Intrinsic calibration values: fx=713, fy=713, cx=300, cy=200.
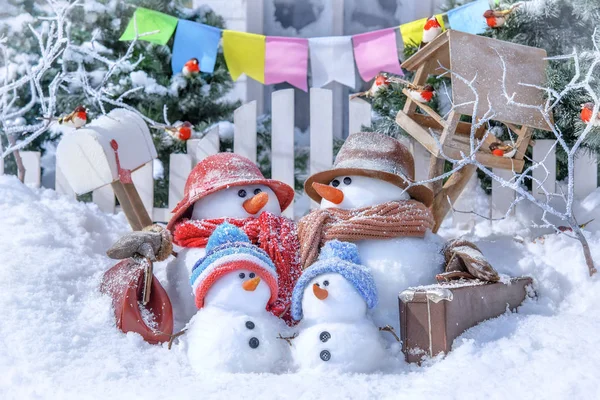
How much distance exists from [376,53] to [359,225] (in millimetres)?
1499

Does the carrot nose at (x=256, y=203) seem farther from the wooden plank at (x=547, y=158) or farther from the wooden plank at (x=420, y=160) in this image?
the wooden plank at (x=547, y=158)

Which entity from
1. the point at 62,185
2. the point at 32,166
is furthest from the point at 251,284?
the point at 32,166

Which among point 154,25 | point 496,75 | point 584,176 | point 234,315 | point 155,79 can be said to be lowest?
point 234,315

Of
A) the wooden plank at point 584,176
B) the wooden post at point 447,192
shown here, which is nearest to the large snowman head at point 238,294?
the wooden post at point 447,192

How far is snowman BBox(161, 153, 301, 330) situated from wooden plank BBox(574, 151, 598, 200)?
3.35 ft

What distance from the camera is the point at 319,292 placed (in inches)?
65.8

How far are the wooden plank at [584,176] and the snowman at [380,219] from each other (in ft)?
2.19

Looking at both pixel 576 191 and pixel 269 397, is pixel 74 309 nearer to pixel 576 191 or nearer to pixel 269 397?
pixel 269 397

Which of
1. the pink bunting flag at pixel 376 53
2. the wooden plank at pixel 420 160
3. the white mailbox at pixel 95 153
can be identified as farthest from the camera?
the pink bunting flag at pixel 376 53

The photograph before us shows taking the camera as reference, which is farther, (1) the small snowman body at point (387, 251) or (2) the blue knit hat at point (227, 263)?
(1) the small snowman body at point (387, 251)

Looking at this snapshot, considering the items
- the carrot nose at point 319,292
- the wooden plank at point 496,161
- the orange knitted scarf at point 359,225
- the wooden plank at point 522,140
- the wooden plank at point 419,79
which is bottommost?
the carrot nose at point 319,292

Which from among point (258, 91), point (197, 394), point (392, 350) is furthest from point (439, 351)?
point (258, 91)

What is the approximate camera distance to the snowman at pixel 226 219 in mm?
1907

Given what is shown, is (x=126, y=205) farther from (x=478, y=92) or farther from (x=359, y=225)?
(x=478, y=92)
